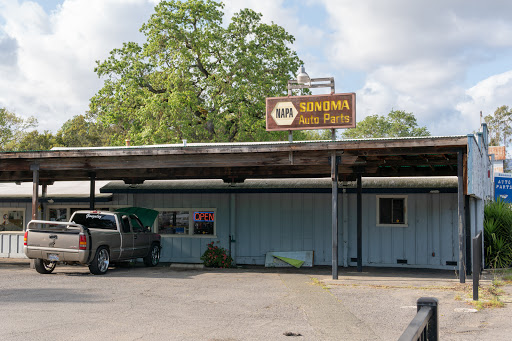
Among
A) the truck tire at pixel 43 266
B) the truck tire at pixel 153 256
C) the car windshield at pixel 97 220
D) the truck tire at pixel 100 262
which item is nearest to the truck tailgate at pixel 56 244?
the truck tire at pixel 43 266

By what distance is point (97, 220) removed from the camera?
16.4 m

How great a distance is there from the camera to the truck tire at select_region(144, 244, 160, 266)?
1847 cm

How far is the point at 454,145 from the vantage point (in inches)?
525

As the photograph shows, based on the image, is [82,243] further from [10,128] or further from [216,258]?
[10,128]

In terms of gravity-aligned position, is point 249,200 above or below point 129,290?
above

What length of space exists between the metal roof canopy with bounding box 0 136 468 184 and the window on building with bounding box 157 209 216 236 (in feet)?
4.88

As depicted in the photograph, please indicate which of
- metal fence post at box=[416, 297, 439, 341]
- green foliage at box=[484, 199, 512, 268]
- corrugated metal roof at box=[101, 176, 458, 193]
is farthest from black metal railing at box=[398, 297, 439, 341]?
corrugated metal roof at box=[101, 176, 458, 193]

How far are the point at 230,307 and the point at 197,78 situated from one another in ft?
85.0

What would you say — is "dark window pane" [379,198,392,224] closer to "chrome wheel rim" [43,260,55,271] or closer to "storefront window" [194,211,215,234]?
"storefront window" [194,211,215,234]

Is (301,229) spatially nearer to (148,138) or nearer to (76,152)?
(76,152)

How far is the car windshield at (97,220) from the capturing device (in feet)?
53.6

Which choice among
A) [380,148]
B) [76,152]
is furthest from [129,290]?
[380,148]

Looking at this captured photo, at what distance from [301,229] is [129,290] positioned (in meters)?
8.70

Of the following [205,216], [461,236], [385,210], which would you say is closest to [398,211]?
[385,210]
